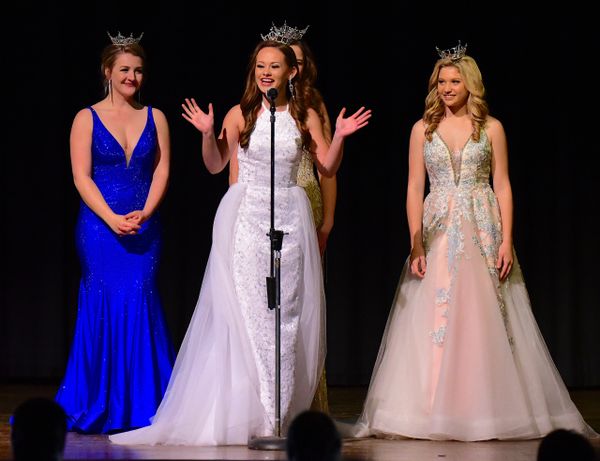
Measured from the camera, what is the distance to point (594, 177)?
8.31 meters

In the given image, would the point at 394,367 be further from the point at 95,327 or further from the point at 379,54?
the point at 379,54

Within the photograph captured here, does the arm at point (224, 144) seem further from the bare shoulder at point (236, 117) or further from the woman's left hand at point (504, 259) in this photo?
the woman's left hand at point (504, 259)

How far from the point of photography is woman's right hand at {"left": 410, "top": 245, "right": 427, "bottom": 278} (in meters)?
5.73

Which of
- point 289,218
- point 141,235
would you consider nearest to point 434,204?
point 289,218

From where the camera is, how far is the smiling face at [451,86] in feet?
19.0

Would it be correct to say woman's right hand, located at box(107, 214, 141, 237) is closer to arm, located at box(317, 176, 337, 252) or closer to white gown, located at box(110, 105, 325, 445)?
white gown, located at box(110, 105, 325, 445)

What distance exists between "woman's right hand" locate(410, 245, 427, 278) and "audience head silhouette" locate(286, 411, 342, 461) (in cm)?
258

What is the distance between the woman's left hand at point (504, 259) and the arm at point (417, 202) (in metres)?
0.34

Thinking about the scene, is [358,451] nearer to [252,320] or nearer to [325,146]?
[252,320]

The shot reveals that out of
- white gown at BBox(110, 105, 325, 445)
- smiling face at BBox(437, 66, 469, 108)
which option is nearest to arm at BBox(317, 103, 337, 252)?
white gown at BBox(110, 105, 325, 445)

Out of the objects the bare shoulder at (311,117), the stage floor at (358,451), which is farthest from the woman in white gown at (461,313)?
the bare shoulder at (311,117)

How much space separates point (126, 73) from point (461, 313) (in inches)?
74.6

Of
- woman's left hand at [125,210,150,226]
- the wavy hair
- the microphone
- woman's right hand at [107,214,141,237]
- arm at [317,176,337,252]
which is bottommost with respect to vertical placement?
woman's right hand at [107,214,141,237]

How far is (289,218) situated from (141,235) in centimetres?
84
